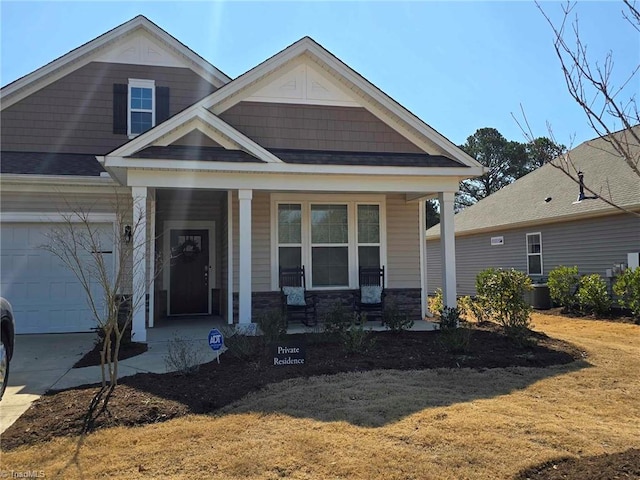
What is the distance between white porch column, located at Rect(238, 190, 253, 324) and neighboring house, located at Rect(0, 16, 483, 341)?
19 millimetres

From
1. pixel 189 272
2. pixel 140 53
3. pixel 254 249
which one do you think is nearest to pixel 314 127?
pixel 254 249

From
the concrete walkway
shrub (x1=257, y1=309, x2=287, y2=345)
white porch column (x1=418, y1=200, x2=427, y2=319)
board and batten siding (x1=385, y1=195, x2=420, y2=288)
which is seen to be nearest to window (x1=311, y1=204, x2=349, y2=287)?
board and batten siding (x1=385, y1=195, x2=420, y2=288)

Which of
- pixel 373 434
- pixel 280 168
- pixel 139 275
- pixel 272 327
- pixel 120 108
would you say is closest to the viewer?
pixel 373 434

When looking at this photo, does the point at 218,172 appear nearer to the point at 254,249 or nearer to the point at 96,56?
the point at 254,249

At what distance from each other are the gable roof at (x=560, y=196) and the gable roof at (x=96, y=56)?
8677mm

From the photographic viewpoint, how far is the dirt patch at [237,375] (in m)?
4.27

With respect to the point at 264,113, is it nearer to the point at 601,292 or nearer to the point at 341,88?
the point at 341,88

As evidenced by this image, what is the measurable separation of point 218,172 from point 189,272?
13.8 ft

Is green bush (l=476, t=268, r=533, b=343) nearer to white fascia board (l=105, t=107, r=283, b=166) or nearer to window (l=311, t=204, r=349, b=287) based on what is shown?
window (l=311, t=204, r=349, b=287)

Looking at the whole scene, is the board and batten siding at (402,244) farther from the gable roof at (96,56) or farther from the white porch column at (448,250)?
the gable roof at (96,56)

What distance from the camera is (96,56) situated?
11.2 meters

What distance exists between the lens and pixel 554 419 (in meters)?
4.26

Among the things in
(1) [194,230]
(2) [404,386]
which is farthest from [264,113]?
(2) [404,386]

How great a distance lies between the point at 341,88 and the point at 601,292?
7971 millimetres
